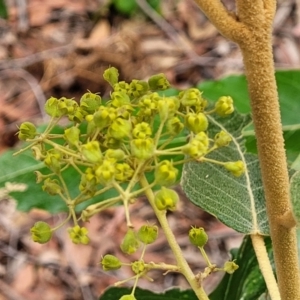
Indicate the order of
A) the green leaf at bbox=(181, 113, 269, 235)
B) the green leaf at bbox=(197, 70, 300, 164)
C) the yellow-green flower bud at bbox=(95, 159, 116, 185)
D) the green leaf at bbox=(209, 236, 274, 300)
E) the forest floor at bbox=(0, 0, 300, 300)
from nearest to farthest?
1. the yellow-green flower bud at bbox=(95, 159, 116, 185)
2. the green leaf at bbox=(181, 113, 269, 235)
3. the green leaf at bbox=(209, 236, 274, 300)
4. the green leaf at bbox=(197, 70, 300, 164)
5. the forest floor at bbox=(0, 0, 300, 300)

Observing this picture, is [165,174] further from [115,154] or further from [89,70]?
[89,70]

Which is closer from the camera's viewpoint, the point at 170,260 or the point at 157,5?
the point at 170,260

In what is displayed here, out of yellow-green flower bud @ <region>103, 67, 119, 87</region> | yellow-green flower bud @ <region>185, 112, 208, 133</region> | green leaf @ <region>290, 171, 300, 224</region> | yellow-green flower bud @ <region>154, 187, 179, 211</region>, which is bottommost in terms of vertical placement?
green leaf @ <region>290, 171, 300, 224</region>

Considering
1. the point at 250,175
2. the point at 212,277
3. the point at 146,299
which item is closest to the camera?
the point at 250,175

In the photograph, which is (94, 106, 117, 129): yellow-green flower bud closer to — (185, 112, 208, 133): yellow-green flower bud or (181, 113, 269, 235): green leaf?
(185, 112, 208, 133): yellow-green flower bud

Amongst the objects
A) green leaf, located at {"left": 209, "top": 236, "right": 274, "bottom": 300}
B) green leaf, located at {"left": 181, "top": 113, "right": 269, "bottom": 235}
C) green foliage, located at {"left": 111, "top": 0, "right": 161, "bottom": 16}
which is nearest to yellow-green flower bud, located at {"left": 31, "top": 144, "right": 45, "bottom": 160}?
green leaf, located at {"left": 181, "top": 113, "right": 269, "bottom": 235}

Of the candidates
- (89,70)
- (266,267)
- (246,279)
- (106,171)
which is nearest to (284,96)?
(246,279)

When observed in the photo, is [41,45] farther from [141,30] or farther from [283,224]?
[283,224]

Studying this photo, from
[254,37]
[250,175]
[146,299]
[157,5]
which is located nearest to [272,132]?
[254,37]
